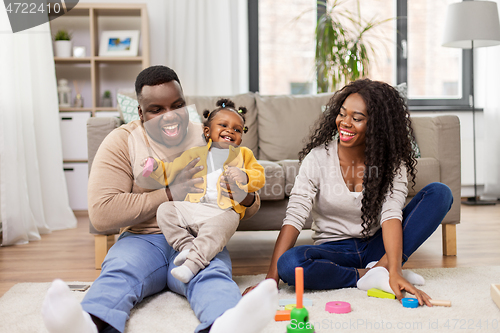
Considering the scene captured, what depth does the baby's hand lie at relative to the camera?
1.31 m

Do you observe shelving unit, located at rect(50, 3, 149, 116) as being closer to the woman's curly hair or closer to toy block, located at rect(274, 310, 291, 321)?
the woman's curly hair

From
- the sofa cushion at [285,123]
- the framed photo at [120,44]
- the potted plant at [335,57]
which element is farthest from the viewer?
the framed photo at [120,44]

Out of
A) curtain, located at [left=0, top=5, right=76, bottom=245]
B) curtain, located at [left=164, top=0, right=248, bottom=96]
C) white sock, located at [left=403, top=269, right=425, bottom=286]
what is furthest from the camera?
curtain, located at [left=164, top=0, right=248, bottom=96]

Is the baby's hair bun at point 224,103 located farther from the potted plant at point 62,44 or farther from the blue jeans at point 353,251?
the potted plant at point 62,44

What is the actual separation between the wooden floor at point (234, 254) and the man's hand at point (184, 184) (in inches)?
19.7

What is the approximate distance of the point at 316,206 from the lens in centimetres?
148

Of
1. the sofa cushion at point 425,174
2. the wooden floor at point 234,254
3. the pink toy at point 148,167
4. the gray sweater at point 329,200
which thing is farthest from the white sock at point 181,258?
the sofa cushion at point 425,174

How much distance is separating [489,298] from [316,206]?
23.0 inches

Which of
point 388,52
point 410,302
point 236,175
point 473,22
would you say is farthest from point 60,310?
point 388,52

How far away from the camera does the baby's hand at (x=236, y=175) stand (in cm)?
131

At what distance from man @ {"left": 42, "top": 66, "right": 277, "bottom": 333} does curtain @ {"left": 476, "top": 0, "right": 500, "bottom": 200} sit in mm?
2753

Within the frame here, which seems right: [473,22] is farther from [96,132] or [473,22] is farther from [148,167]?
[148,167]

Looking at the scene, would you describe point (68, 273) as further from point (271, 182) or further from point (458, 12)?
point (458, 12)

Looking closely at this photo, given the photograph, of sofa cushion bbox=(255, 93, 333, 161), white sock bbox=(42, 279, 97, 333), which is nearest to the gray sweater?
white sock bbox=(42, 279, 97, 333)
